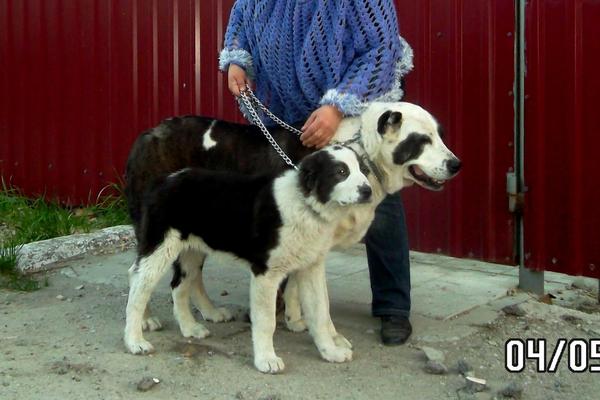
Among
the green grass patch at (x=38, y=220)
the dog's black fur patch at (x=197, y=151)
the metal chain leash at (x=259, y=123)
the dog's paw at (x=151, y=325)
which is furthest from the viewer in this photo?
the green grass patch at (x=38, y=220)

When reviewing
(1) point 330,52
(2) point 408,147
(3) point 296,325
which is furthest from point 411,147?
(3) point 296,325

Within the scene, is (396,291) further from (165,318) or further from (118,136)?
(118,136)

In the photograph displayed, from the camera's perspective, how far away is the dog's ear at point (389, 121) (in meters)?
3.64

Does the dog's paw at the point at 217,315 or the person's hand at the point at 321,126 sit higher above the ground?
the person's hand at the point at 321,126

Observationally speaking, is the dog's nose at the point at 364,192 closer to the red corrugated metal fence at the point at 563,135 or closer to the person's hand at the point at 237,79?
the person's hand at the point at 237,79

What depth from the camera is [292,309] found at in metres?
4.30

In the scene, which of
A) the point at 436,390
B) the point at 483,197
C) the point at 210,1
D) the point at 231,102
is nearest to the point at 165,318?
the point at 436,390

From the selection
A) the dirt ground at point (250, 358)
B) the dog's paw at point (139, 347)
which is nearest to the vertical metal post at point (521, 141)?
the dirt ground at point (250, 358)

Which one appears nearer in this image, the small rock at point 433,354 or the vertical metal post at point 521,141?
the small rock at point 433,354

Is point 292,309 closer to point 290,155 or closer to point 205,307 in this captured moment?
point 205,307

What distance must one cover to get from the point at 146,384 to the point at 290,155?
1.34 m

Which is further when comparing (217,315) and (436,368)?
(217,315)

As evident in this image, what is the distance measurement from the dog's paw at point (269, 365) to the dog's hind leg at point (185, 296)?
591 millimetres

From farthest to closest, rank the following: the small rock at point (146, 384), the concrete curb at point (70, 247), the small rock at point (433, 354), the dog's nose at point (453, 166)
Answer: the concrete curb at point (70, 247), the small rock at point (433, 354), the dog's nose at point (453, 166), the small rock at point (146, 384)
